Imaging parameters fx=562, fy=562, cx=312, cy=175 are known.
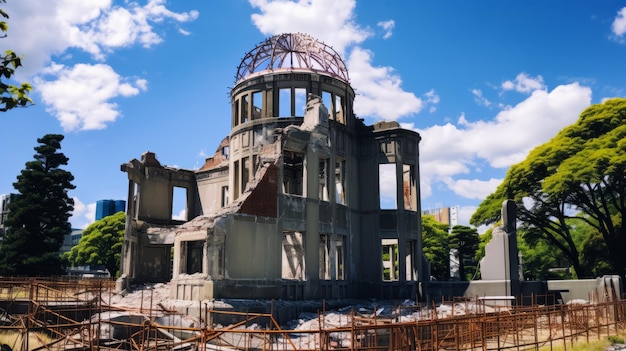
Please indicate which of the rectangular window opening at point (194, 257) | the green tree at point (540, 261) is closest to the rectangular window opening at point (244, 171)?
the rectangular window opening at point (194, 257)

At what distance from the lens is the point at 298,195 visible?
32.6 metres

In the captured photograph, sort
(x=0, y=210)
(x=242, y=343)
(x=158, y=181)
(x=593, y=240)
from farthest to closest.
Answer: (x=0, y=210), (x=593, y=240), (x=158, y=181), (x=242, y=343)

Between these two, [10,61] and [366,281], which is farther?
[366,281]

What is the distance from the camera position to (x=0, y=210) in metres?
81.0

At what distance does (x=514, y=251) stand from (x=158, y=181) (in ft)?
70.1

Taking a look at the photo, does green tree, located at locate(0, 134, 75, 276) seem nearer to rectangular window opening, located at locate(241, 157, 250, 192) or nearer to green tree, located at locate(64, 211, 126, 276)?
green tree, located at locate(64, 211, 126, 276)

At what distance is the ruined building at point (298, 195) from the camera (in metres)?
27.0

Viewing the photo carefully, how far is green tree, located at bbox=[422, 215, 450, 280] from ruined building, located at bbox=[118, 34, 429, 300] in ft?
80.7

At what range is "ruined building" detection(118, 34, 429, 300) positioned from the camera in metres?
27.0

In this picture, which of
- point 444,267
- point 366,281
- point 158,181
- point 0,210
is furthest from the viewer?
point 0,210

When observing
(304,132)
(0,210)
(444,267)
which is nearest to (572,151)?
(304,132)

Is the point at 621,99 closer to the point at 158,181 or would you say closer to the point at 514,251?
the point at 514,251

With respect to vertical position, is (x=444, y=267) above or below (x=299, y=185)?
below

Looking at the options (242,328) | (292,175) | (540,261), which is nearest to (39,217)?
(292,175)
